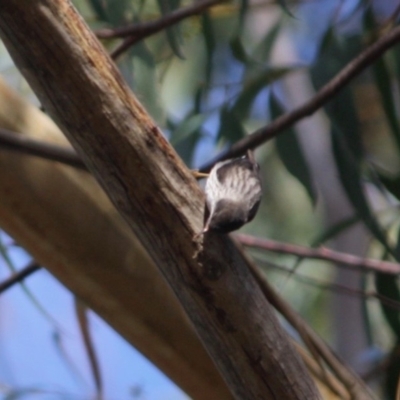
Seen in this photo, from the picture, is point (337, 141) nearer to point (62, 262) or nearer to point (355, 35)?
point (355, 35)

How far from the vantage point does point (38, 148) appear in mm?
1092

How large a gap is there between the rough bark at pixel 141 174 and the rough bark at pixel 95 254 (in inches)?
11.0

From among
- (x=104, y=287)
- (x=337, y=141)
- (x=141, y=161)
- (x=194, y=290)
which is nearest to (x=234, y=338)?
(x=194, y=290)

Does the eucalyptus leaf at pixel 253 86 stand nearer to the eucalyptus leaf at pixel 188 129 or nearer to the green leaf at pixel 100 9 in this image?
the eucalyptus leaf at pixel 188 129

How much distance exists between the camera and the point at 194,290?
2.74 feet

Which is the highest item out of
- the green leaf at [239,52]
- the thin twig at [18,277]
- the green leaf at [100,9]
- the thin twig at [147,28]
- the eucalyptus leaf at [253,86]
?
the green leaf at [100,9]

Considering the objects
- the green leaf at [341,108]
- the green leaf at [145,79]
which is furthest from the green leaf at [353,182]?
the green leaf at [145,79]

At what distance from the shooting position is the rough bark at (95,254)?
113cm

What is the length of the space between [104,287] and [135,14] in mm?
541

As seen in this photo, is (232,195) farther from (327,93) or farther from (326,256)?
(326,256)

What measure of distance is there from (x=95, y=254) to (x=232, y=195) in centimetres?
34

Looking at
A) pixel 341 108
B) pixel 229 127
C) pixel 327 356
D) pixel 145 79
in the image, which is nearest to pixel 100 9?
pixel 145 79

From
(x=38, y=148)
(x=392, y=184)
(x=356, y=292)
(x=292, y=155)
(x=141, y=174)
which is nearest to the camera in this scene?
(x=141, y=174)

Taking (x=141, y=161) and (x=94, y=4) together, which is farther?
(x=94, y=4)
